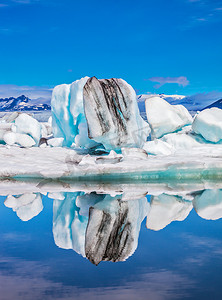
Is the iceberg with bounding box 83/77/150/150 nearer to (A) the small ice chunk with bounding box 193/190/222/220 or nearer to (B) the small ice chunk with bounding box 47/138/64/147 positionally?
(B) the small ice chunk with bounding box 47/138/64/147

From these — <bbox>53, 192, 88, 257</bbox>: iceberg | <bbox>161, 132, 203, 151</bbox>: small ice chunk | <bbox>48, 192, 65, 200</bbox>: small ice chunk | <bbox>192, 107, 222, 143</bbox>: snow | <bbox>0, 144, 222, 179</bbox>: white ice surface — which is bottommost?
<bbox>53, 192, 88, 257</bbox>: iceberg

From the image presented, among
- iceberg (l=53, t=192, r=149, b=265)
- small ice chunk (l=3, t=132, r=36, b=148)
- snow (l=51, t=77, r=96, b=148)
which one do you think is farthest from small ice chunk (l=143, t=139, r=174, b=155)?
iceberg (l=53, t=192, r=149, b=265)

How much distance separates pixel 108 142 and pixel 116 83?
1.34 m

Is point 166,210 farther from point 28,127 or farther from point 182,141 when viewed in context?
point 28,127

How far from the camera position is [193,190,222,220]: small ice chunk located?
5.10 metres

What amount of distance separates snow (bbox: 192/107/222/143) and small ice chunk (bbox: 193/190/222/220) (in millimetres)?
4560

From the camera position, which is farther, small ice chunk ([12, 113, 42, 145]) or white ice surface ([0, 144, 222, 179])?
small ice chunk ([12, 113, 42, 145])

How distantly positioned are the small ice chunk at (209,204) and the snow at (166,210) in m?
0.13

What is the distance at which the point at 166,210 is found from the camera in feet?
17.4

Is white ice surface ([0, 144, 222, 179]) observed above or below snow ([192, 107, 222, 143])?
below

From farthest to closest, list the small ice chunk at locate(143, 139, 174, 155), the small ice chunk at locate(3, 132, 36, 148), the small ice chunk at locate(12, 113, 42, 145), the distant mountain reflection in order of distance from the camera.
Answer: the small ice chunk at locate(12, 113, 42, 145) → the small ice chunk at locate(3, 132, 36, 148) → the small ice chunk at locate(143, 139, 174, 155) → the distant mountain reflection

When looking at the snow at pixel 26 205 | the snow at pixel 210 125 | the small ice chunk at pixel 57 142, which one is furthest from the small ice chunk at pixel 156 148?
the snow at pixel 26 205

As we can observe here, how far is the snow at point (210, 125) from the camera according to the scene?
1110cm

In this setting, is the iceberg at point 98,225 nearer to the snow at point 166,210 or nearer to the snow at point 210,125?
the snow at point 166,210
